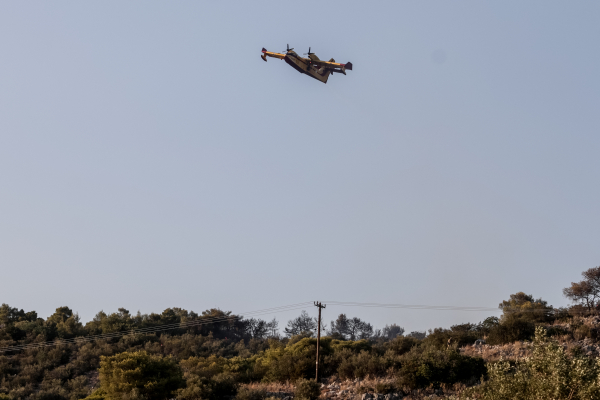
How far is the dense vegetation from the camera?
3050cm

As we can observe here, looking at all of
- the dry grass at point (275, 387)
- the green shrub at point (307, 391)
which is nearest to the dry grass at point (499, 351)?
the green shrub at point (307, 391)

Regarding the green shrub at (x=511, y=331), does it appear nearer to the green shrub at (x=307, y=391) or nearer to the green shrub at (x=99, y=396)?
the green shrub at (x=307, y=391)

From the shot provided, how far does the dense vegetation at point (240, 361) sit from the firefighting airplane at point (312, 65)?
79.6 ft

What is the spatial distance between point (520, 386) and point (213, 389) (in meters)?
24.6

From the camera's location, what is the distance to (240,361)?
45.7 m

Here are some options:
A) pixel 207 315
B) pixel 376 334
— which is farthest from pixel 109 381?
pixel 376 334

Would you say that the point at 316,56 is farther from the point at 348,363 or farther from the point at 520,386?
the point at 520,386

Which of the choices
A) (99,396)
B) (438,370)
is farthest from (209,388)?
(438,370)

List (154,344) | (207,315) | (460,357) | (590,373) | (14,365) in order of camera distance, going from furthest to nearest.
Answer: (207,315), (154,344), (14,365), (460,357), (590,373)

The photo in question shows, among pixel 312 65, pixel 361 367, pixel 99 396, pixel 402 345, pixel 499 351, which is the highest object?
pixel 312 65

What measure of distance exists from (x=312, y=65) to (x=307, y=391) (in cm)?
2787

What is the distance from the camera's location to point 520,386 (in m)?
14.7

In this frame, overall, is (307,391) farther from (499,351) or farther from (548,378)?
(548,378)

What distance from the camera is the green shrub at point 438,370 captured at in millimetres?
30859
